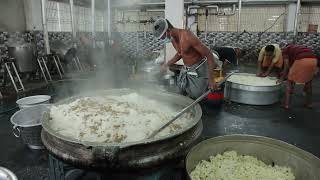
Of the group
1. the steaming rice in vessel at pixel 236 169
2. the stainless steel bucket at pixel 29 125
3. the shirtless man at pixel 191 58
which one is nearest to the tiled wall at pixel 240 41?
the shirtless man at pixel 191 58

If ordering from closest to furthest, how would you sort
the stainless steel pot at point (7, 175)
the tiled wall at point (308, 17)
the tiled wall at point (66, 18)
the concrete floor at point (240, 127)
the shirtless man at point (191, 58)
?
the stainless steel pot at point (7, 175) < the concrete floor at point (240, 127) < the shirtless man at point (191, 58) < the tiled wall at point (66, 18) < the tiled wall at point (308, 17)

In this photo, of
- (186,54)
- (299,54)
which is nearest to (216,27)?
(299,54)

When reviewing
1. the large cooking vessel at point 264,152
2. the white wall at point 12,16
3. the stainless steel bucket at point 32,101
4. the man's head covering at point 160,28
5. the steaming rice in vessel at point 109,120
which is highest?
the white wall at point 12,16

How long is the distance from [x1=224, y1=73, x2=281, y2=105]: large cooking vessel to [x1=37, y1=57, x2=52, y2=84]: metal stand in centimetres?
570

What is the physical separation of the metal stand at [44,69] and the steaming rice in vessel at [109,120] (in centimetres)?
564

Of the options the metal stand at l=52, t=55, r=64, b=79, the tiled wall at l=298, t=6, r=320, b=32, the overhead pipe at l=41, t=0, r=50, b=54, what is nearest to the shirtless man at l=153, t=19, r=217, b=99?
the metal stand at l=52, t=55, r=64, b=79

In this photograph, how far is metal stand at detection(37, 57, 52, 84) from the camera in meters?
7.95

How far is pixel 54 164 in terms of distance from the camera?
2703 mm

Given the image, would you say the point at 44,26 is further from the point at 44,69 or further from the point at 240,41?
the point at 240,41

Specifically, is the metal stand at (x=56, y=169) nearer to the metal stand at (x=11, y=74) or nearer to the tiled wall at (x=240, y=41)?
the metal stand at (x=11, y=74)

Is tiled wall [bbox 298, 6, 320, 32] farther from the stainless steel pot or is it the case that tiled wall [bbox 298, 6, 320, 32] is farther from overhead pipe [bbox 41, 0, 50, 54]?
the stainless steel pot

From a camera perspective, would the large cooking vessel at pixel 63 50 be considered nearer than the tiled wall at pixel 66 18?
Yes

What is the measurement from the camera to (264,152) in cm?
262

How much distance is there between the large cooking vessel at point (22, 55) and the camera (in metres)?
6.96
